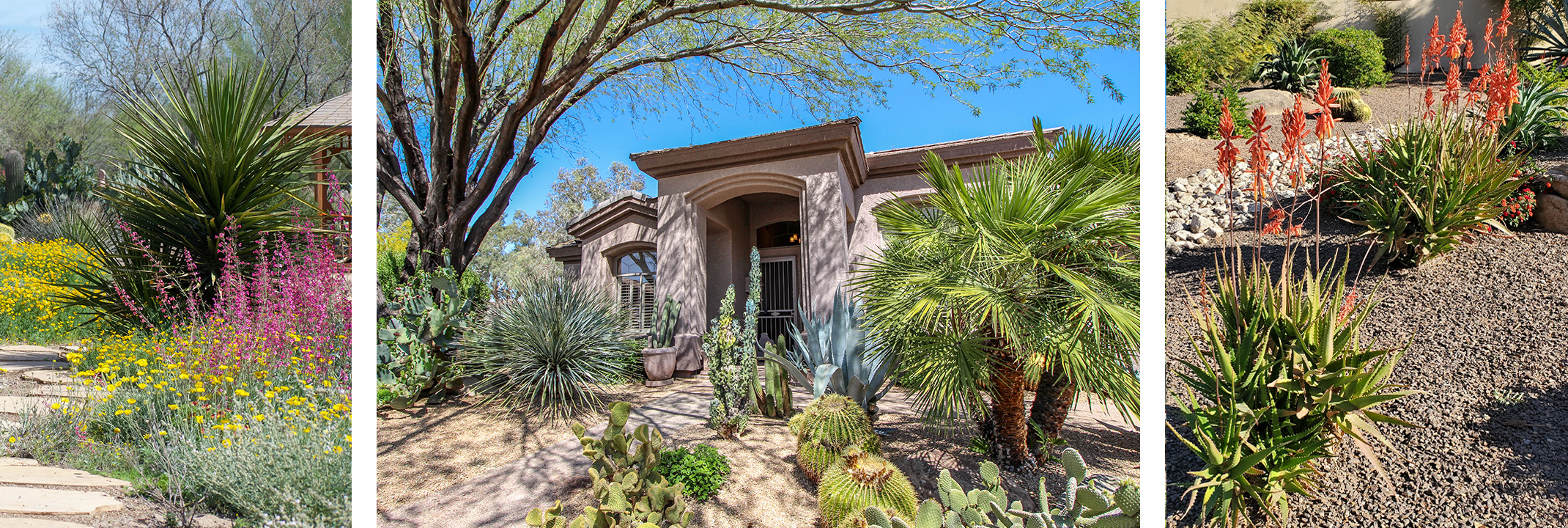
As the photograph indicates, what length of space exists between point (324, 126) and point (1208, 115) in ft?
17.4

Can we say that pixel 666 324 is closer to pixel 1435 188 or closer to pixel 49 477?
pixel 49 477

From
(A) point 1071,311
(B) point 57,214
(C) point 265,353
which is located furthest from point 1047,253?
(B) point 57,214

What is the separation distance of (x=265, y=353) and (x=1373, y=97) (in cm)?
596

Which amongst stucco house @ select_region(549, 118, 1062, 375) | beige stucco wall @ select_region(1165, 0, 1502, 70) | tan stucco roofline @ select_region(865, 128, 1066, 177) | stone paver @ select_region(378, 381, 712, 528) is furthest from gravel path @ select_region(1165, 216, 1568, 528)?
stone paver @ select_region(378, 381, 712, 528)

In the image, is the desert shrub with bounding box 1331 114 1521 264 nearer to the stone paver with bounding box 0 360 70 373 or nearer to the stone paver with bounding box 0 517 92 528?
the stone paver with bounding box 0 517 92 528

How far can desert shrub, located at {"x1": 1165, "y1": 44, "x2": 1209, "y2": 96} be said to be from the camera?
3348 mm

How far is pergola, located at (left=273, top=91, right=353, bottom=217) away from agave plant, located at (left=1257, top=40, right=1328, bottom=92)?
15.8 feet

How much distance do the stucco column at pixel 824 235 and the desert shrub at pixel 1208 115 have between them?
7.83 feet

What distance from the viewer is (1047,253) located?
2.13m

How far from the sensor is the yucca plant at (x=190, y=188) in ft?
8.06

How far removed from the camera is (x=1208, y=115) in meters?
3.64

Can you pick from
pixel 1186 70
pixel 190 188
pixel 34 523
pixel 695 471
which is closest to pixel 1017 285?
pixel 695 471

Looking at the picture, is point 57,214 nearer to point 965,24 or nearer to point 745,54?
A: point 745,54

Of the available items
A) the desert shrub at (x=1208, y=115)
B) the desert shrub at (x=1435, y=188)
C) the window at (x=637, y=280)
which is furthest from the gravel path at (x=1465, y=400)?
the window at (x=637, y=280)
